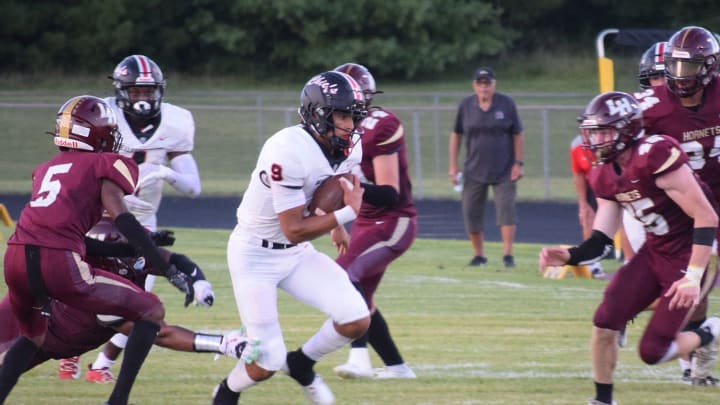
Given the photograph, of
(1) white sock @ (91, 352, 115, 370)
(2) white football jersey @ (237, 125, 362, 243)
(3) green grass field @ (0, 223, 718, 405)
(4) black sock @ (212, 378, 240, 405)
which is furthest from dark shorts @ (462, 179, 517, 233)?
(4) black sock @ (212, 378, 240, 405)

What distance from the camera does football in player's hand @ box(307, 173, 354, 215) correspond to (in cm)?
548

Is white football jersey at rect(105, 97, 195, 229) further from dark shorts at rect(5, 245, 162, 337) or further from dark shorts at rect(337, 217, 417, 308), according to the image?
dark shorts at rect(5, 245, 162, 337)

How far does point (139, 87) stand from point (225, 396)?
212cm

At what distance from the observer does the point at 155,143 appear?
7.04 meters

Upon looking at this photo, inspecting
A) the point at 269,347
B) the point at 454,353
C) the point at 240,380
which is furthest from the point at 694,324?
the point at 240,380

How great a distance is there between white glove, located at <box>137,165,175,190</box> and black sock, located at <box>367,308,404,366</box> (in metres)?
1.46

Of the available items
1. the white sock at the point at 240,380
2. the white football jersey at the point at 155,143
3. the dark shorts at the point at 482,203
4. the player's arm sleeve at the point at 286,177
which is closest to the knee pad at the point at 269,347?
the white sock at the point at 240,380

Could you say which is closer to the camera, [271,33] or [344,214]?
[344,214]

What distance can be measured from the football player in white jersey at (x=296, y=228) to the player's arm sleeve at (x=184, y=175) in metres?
1.45

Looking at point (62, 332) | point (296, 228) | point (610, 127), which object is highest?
point (610, 127)

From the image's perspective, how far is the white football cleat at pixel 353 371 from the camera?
676 cm

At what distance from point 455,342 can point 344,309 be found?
247cm

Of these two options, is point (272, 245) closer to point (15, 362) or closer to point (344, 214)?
point (344, 214)

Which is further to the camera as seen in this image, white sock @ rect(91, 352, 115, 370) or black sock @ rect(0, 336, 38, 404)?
white sock @ rect(91, 352, 115, 370)
